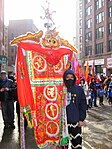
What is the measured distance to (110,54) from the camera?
40.6 metres

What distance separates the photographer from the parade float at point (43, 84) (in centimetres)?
464

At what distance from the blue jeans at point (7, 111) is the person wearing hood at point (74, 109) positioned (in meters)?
3.87

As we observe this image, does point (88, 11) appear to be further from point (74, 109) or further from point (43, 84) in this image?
point (74, 109)

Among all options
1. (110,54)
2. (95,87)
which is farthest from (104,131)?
(110,54)

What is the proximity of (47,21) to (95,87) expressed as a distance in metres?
8.88

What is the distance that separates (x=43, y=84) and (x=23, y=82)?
420 mm

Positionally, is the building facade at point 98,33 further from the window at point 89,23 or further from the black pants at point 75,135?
the black pants at point 75,135

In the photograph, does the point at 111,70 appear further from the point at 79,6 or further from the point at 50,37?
the point at 50,37

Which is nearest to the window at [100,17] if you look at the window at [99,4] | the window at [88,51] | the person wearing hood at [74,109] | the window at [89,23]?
the window at [99,4]

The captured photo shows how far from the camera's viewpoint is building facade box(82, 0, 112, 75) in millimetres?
42031

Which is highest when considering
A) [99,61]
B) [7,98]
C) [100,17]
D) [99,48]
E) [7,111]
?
[100,17]

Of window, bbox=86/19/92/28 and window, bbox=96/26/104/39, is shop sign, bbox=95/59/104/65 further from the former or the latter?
window, bbox=86/19/92/28

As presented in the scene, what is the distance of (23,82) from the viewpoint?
15.3 ft

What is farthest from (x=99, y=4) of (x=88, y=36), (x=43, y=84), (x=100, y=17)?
(x=43, y=84)
